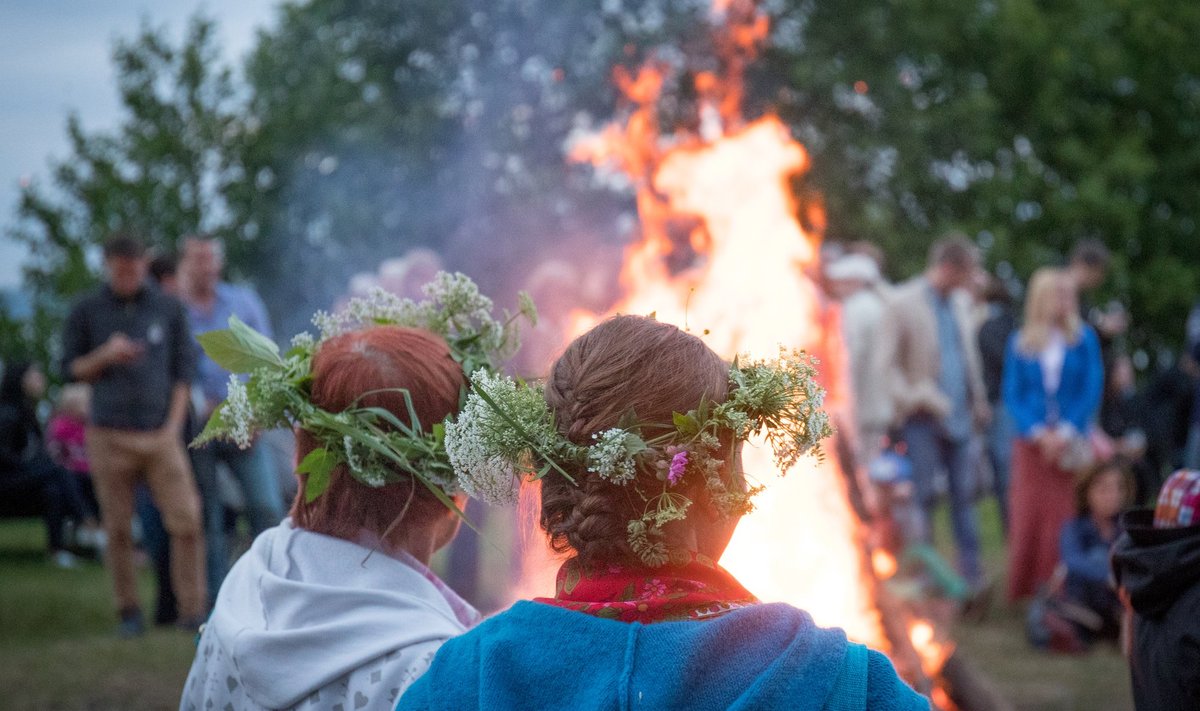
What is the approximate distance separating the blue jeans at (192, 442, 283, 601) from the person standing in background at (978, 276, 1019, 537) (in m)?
4.86

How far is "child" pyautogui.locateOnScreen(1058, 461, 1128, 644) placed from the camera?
24.8 ft

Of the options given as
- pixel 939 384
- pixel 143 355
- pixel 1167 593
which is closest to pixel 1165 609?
pixel 1167 593

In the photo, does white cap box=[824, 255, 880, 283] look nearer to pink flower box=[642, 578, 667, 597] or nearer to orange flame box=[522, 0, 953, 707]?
orange flame box=[522, 0, 953, 707]

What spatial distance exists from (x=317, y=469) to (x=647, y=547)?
932mm

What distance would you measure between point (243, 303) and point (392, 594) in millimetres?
5536

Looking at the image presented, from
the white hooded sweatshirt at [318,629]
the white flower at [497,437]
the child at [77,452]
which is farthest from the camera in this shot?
the child at [77,452]

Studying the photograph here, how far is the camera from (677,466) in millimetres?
2129

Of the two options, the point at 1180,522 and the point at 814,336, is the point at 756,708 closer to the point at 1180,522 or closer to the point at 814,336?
the point at 1180,522

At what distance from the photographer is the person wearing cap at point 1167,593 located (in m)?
3.10

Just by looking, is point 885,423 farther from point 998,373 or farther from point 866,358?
point 998,373

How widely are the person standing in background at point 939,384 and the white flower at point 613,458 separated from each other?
6.77 metres

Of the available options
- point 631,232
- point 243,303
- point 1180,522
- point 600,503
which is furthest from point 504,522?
point 600,503

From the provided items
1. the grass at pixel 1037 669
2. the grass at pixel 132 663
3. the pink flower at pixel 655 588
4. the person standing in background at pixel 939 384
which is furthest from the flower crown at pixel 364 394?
the person standing in background at pixel 939 384

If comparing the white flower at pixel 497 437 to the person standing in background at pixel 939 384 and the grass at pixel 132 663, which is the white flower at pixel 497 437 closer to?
the grass at pixel 132 663
